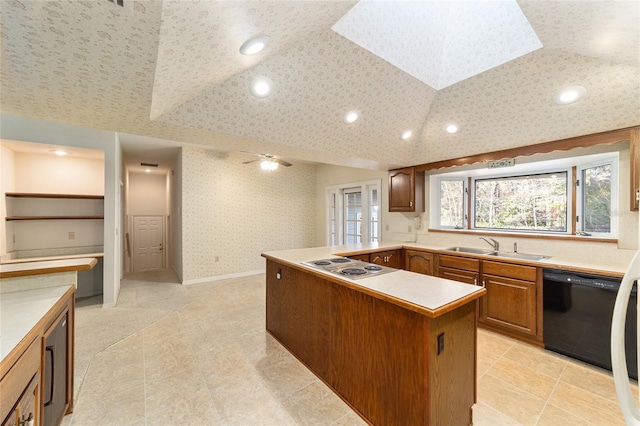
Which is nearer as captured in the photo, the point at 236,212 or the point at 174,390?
the point at 174,390

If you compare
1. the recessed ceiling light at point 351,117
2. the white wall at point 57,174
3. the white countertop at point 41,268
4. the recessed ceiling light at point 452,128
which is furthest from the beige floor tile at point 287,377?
the white wall at point 57,174

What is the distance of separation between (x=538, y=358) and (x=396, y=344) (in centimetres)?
192

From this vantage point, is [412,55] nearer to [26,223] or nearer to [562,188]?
[562,188]

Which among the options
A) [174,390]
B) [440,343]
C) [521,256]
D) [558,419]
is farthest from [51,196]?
[521,256]

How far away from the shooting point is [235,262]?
5.32 m

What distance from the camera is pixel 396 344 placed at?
154 cm

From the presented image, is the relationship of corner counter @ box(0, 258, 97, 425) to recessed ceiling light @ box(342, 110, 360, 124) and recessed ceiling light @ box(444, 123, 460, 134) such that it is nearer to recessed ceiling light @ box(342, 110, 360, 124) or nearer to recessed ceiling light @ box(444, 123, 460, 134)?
recessed ceiling light @ box(342, 110, 360, 124)

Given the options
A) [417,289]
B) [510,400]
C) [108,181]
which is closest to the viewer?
[417,289]

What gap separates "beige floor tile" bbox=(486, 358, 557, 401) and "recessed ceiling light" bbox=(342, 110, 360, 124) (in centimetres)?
268

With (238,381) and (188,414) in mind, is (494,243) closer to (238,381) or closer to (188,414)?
(238,381)

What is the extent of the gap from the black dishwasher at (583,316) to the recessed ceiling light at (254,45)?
325 centimetres

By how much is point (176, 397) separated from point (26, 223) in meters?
3.87

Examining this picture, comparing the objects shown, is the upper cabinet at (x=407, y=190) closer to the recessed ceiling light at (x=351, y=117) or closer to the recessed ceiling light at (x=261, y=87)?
the recessed ceiling light at (x=351, y=117)

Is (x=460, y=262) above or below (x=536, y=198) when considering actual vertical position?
below
